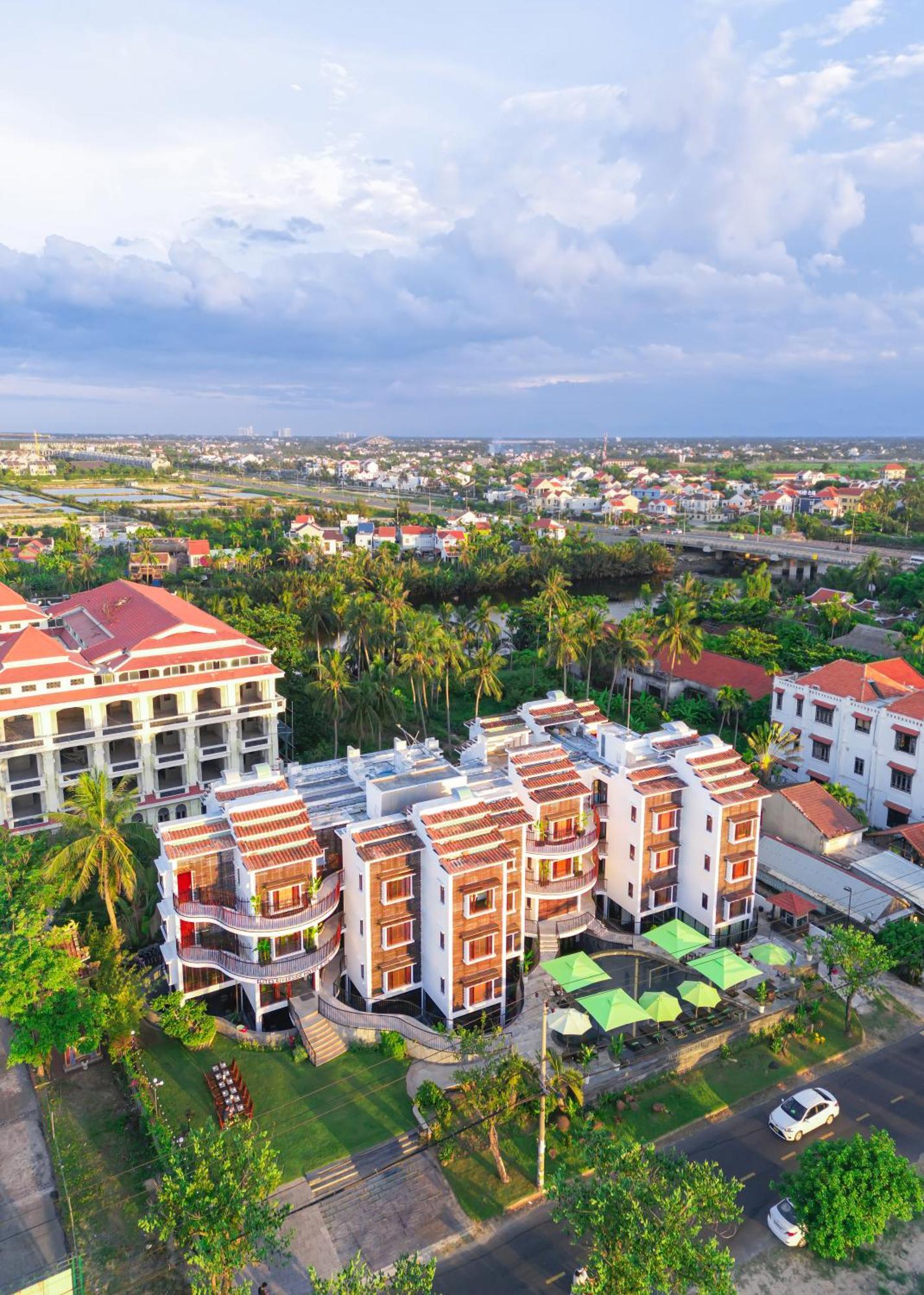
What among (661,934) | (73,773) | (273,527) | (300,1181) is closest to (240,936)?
(300,1181)

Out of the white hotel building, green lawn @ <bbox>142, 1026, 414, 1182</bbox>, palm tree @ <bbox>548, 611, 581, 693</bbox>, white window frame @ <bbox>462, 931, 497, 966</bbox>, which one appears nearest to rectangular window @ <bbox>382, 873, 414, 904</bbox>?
the white hotel building

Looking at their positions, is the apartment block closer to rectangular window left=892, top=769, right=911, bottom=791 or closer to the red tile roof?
rectangular window left=892, top=769, right=911, bottom=791

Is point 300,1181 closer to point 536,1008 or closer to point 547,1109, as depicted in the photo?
point 547,1109

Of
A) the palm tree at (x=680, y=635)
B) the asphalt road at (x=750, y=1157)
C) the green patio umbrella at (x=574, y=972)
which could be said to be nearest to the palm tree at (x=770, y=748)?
the palm tree at (x=680, y=635)

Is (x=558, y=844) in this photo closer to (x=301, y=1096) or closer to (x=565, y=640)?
(x=301, y=1096)

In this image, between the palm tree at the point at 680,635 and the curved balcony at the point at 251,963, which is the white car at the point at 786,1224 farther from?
the palm tree at the point at 680,635

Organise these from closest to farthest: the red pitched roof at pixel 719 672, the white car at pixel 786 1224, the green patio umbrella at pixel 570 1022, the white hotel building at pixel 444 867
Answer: the white car at pixel 786 1224
the green patio umbrella at pixel 570 1022
the white hotel building at pixel 444 867
the red pitched roof at pixel 719 672
